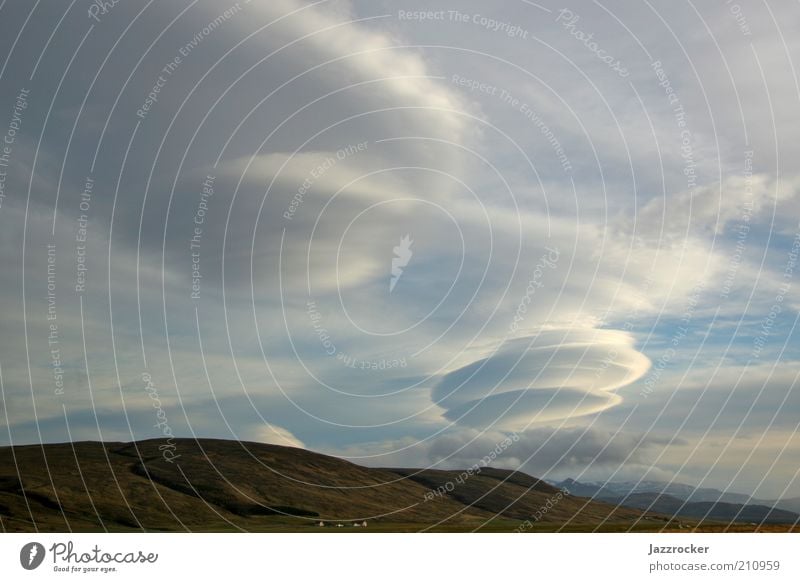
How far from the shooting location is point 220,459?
199500 mm

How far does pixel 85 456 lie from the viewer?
19062 centimetres

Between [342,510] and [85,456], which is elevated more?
[85,456]

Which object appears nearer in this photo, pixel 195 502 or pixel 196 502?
pixel 195 502

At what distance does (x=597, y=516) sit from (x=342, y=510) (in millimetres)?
60864
